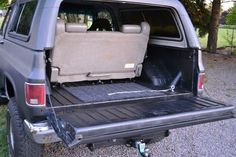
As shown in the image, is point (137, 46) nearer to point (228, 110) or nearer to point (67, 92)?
point (67, 92)

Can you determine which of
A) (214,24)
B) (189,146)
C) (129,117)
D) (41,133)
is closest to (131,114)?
(129,117)

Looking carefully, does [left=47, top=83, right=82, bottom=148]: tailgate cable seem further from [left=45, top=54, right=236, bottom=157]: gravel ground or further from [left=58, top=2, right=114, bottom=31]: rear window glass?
[left=58, top=2, right=114, bottom=31]: rear window glass

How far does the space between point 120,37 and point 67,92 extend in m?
0.97

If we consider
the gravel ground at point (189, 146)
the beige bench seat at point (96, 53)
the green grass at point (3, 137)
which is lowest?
the gravel ground at point (189, 146)

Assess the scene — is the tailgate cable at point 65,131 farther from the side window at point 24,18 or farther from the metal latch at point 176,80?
the metal latch at point 176,80

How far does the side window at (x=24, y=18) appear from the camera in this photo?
3681mm

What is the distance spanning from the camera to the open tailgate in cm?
284

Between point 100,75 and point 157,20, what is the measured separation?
3.68 feet

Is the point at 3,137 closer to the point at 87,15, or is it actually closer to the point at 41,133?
the point at 41,133

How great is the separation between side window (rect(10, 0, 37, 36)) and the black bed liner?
0.84 m

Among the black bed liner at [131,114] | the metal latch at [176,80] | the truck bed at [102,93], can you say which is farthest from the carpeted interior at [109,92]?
the metal latch at [176,80]

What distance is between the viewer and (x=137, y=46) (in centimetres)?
454

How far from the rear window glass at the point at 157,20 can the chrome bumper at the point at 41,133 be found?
2.10 metres

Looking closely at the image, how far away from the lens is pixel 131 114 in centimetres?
340
